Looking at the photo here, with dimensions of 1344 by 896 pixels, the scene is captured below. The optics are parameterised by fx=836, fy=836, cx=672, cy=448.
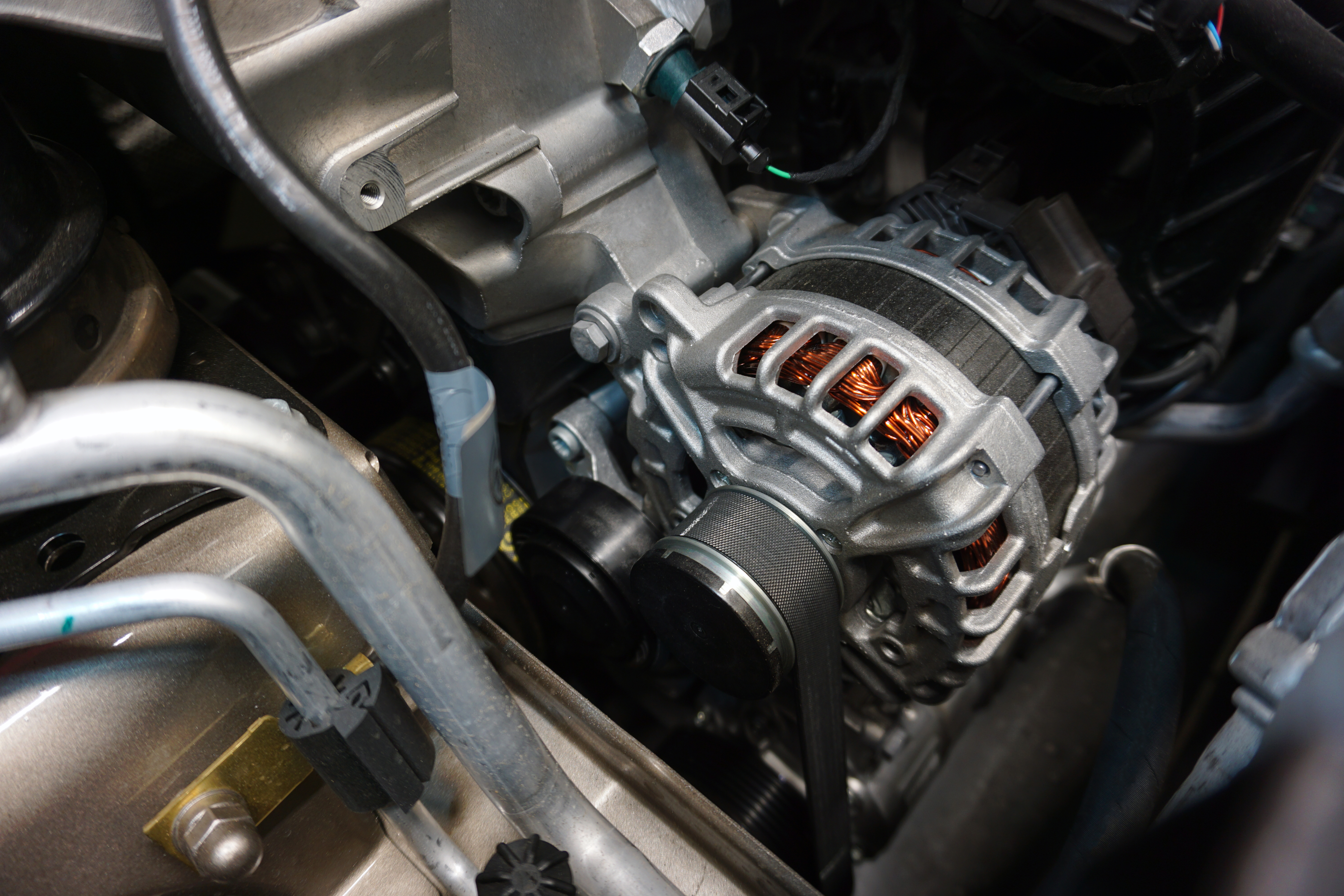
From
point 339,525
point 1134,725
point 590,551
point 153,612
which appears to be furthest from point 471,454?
point 1134,725

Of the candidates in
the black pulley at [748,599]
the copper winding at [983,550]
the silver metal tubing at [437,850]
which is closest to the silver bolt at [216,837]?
the silver metal tubing at [437,850]

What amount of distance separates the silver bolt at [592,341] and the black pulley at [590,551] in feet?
0.48

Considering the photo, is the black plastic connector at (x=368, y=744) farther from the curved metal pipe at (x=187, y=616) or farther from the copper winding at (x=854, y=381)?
the copper winding at (x=854, y=381)

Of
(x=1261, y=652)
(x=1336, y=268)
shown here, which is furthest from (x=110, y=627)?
(x=1336, y=268)

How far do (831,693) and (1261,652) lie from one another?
357 millimetres

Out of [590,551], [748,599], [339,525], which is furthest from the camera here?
[590,551]

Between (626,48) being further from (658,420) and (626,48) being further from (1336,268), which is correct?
(1336,268)

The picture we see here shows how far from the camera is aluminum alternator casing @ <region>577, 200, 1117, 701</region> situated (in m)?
0.69

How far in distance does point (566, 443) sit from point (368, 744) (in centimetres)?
46

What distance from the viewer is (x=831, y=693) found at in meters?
0.81

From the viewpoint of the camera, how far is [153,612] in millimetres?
520

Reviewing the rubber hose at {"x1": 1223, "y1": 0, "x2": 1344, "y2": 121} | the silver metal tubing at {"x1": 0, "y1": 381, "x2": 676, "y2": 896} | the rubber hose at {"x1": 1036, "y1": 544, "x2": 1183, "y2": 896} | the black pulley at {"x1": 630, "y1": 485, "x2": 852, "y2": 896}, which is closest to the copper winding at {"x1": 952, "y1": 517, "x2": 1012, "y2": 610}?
the black pulley at {"x1": 630, "y1": 485, "x2": 852, "y2": 896}

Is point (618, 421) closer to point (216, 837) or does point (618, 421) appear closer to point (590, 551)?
point (590, 551)

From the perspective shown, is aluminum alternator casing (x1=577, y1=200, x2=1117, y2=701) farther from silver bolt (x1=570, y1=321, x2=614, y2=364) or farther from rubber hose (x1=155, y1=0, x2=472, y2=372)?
rubber hose (x1=155, y1=0, x2=472, y2=372)
